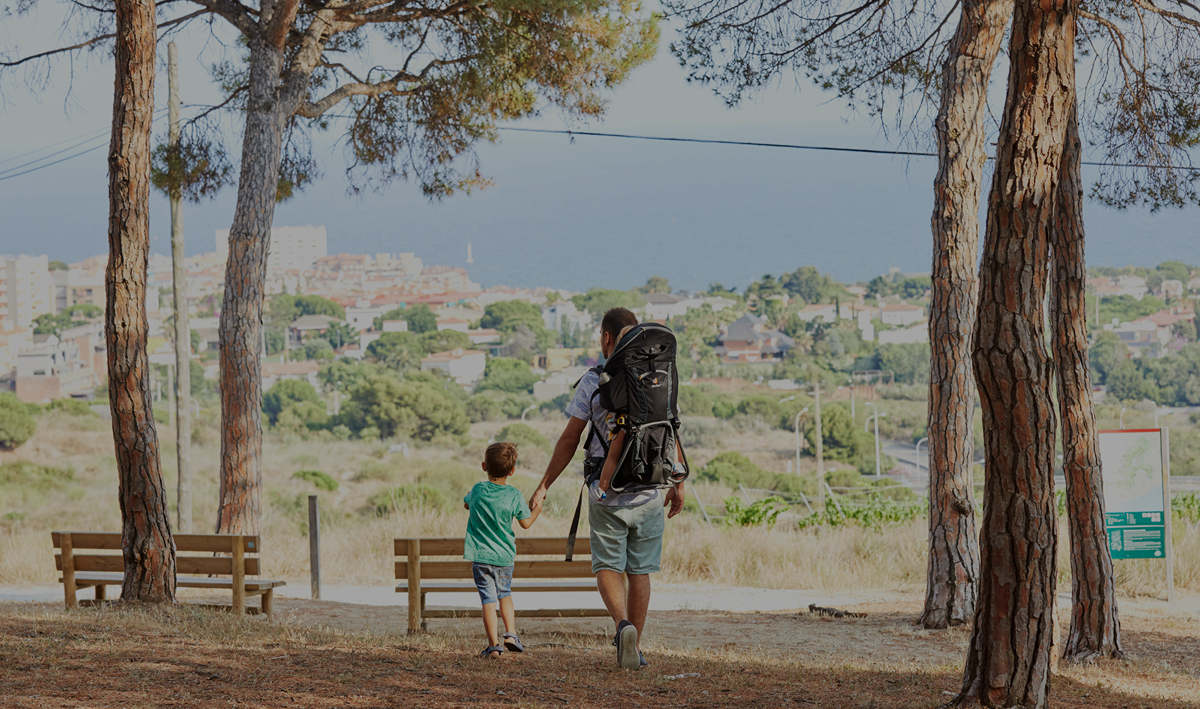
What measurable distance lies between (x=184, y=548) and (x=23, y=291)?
104 meters

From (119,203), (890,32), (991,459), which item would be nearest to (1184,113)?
(890,32)

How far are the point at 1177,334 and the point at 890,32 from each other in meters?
81.0

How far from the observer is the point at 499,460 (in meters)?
4.84

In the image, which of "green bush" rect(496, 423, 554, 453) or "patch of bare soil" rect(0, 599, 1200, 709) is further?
"green bush" rect(496, 423, 554, 453)

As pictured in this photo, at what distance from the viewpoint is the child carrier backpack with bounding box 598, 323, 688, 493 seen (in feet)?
14.5

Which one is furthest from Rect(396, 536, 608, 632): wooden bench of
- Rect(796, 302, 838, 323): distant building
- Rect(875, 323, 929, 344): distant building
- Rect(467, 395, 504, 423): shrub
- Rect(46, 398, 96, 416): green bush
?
Rect(796, 302, 838, 323): distant building

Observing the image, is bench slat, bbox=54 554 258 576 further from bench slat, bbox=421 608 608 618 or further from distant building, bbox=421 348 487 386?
distant building, bbox=421 348 487 386

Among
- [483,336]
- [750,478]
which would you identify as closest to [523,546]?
[750,478]

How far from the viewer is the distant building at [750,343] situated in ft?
261

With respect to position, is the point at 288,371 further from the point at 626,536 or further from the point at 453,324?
the point at 626,536

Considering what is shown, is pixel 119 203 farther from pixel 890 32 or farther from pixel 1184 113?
pixel 1184 113

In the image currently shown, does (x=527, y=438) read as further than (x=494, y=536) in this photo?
Yes

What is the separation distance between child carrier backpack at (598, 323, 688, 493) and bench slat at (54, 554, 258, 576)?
10.9 feet

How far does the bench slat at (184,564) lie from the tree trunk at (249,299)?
283 cm
